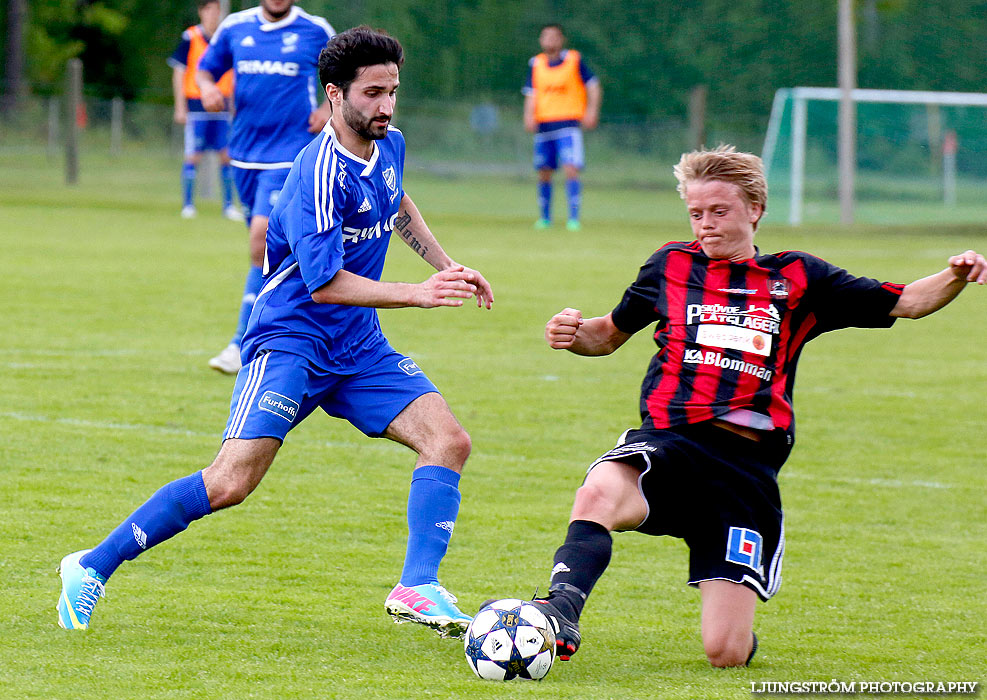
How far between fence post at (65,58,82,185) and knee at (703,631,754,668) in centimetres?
2118

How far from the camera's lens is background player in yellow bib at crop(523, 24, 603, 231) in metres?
18.7

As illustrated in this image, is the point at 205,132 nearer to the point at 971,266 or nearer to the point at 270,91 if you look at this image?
the point at 270,91

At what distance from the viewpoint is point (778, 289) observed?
407cm

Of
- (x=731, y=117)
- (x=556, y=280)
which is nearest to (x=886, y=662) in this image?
(x=556, y=280)

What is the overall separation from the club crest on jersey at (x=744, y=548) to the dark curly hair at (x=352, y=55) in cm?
169

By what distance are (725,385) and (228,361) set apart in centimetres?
476

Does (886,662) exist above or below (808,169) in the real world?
below

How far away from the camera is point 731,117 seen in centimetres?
3300

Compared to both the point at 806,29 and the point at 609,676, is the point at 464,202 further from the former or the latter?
the point at 609,676

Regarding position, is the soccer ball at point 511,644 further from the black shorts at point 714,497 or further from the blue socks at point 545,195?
the blue socks at point 545,195

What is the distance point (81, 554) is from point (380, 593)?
36.5 inches

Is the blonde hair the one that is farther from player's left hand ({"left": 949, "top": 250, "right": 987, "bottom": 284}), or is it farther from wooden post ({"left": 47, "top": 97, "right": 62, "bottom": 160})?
wooden post ({"left": 47, "top": 97, "right": 62, "bottom": 160})

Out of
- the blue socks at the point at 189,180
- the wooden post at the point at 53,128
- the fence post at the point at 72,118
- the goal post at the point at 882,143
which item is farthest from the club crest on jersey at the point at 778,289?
the wooden post at the point at 53,128

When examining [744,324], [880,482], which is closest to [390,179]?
[744,324]
